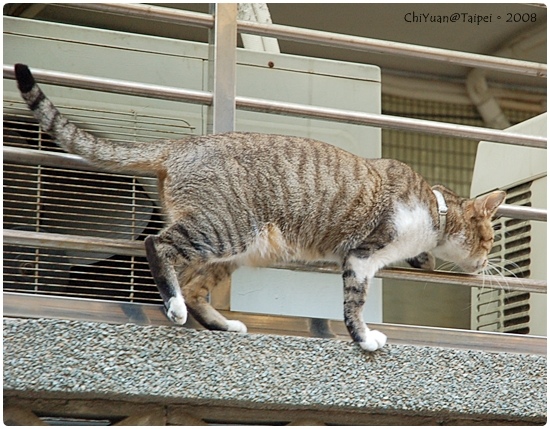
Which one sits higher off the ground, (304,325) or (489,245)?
(489,245)

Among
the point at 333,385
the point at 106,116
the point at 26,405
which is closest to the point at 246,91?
the point at 106,116

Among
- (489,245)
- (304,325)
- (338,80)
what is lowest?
(304,325)

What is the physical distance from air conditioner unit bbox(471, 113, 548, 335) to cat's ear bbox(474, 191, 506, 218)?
0.48 m

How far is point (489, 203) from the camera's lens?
2633 mm

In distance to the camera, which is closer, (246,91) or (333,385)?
(333,385)

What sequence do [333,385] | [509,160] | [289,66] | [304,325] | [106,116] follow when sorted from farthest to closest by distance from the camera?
[509,160], [289,66], [106,116], [304,325], [333,385]

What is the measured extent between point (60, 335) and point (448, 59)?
143 cm

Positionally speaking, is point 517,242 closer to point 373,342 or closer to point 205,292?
point 373,342

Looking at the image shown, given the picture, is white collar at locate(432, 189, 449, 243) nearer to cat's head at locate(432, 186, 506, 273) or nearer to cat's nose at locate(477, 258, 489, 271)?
cat's head at locate(432, 186, 506, 273)

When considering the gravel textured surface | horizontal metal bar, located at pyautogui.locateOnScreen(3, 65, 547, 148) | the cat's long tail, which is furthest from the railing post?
the gravel textured surface

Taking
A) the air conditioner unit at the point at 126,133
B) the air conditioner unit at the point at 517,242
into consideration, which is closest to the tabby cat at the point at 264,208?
the air conditioner unit at the point at 126,133

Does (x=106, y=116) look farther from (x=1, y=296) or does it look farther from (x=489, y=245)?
(x=489, y=245)

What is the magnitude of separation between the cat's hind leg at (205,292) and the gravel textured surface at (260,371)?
0.21 meters

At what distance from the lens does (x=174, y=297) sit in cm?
212
